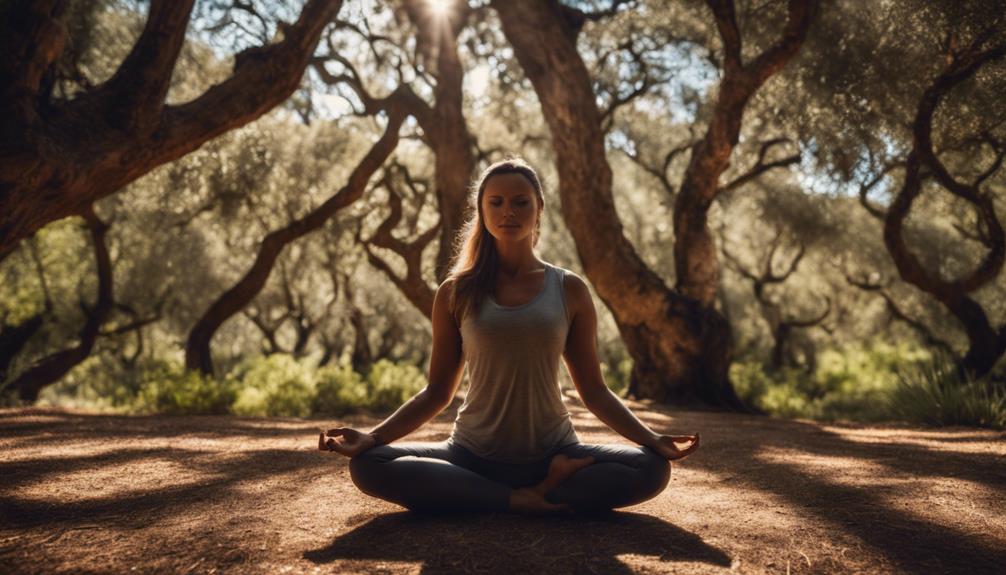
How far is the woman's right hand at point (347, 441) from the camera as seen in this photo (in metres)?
2.80

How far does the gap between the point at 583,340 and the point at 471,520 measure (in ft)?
2.99

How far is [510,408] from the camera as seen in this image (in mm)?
2939

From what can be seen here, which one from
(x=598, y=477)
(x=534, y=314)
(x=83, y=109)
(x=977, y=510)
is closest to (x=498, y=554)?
(x=598, y=477)

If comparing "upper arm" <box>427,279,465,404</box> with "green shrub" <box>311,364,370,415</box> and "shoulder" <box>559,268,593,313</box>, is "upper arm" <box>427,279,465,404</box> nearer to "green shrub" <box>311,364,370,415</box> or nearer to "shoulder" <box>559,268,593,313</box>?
"shoulder" <box>559,268,593,313</box>

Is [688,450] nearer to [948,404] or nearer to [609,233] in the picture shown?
[948,404]

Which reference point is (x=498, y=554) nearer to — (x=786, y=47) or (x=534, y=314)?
(x=534, y=314)

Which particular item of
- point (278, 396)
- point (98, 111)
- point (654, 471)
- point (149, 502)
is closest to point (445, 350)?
point (654, 471)

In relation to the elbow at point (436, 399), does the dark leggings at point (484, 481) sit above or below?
below

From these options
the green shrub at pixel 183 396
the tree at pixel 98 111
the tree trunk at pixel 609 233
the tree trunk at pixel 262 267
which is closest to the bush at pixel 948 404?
the tree trunk at pixel 609 233

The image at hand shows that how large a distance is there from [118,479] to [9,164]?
2.57 m

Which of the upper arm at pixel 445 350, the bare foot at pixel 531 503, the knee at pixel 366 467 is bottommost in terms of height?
the bare foot at pixel 531 503

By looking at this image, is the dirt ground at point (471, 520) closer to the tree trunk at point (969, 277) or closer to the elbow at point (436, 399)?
the elbow at point (436, 399)

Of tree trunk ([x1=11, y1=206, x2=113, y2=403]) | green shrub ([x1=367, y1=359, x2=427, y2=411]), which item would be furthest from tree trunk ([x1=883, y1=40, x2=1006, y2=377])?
tree trunk ([x1=11, y1=206, x2=113, y2=403])

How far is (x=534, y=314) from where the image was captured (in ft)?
9.62
